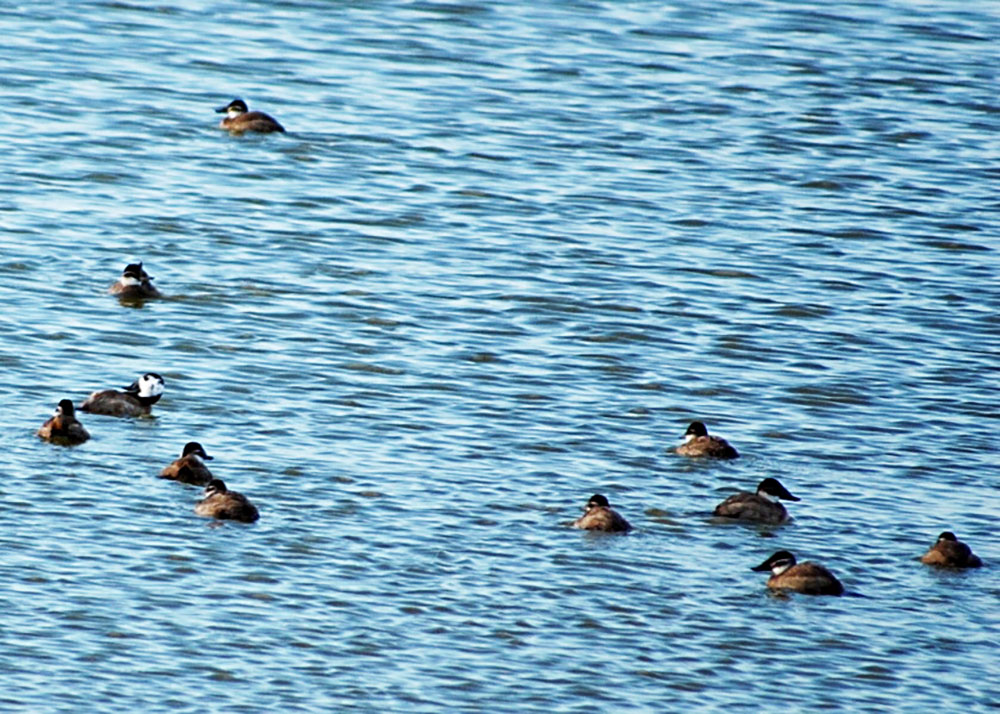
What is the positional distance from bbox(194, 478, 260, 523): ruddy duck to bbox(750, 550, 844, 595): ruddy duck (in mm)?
3458

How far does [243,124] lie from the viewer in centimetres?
2712

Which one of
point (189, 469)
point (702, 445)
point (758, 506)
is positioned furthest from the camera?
point (702, 445)

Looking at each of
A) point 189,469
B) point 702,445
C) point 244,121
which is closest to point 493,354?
point 702,445

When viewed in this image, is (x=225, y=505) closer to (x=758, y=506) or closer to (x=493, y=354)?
(x=758, y=506)

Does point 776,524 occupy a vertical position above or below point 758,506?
below

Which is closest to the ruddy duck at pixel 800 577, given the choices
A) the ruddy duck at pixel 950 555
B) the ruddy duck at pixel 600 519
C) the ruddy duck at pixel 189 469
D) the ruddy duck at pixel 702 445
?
the ruddy duck at pixel 950 555

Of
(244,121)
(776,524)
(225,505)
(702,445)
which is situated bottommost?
(776,524)

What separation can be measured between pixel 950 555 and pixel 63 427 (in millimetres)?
6282

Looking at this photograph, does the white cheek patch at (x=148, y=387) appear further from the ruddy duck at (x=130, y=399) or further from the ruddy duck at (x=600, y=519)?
the ruddy duck at (x=600, y=519)

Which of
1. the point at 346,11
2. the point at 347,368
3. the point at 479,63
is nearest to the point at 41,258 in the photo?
the point at 347,368

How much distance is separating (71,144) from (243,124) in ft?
7.16

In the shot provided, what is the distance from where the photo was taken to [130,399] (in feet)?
53.8

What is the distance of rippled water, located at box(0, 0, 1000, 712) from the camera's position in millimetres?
12742

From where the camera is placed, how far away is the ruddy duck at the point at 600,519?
573 inches
